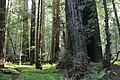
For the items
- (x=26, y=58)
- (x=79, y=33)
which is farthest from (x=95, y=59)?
(x=26, y=58)

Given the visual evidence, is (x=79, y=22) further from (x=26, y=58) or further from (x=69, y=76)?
(x=26, y=58)

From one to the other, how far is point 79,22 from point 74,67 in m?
2.03

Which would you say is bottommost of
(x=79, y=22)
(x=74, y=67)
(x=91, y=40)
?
(x=74, y=67)

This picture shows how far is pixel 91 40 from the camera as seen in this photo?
1277 centimetres

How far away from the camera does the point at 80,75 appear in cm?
920

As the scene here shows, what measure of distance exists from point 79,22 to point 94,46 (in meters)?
3.14

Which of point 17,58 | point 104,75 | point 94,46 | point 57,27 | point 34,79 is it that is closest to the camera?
point 104,75

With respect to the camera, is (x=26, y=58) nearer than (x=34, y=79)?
No

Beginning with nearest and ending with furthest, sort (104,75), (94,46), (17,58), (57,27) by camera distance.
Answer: (104,75), (94,46), (57,27), (17,58)

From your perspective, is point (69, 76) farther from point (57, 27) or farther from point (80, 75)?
point (57, 27)

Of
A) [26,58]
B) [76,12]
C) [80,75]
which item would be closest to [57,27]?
[26,58]

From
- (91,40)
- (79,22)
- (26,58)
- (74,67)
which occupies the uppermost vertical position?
(79,22)

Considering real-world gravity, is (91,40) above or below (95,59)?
above

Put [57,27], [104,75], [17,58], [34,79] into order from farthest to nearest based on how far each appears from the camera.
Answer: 1. [17,58]
2. [57,27]
3. [34,79]
4. [104,75]
